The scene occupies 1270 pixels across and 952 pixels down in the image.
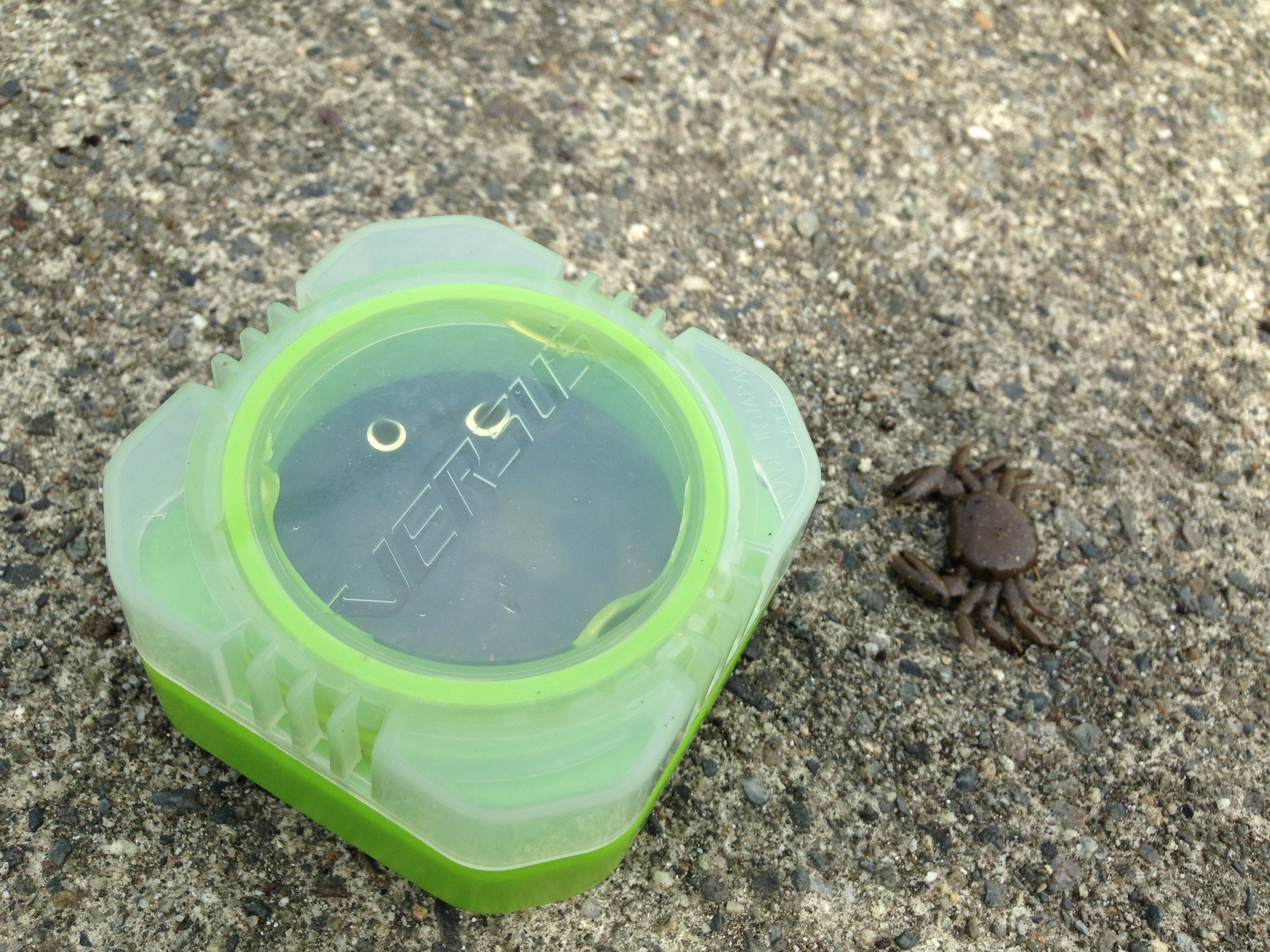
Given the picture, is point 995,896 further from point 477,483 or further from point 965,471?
point 477,483

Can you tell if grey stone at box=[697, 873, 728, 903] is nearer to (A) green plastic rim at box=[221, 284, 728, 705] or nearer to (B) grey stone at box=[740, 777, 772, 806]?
(B) grey stone at box=[740, 777, 772, 806]

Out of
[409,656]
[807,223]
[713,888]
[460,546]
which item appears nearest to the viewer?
[409,656]

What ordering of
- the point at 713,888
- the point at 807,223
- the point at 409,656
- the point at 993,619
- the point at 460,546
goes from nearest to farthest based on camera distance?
the point at 409,656 < the point at 460,546 < the point at 713,888 < the point at 993,619 < the point at 807,223

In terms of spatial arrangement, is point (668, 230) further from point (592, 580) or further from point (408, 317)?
point (592, 580)

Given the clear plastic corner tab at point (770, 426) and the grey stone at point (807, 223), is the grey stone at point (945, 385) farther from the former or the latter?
the clear plastic corner tab at point (770, 426)

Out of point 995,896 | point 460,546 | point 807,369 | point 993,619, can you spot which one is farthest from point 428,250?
point 995,896

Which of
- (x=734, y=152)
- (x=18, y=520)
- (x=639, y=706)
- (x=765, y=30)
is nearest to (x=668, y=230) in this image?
(x=734, y=152)

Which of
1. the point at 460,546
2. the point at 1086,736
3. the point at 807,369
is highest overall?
the point at 460,546

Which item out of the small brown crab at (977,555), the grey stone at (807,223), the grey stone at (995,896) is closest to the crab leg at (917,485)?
the small brown crab at (977,555)
